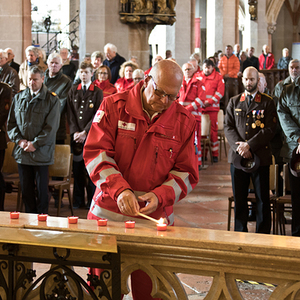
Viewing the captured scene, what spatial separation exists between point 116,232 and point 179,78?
869mm

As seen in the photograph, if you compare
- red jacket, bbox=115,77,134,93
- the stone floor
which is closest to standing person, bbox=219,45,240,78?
the stone floor

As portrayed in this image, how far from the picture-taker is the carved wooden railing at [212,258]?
77.2 inches

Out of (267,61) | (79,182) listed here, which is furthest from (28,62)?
(267,61)

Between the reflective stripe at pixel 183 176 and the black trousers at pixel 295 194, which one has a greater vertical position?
the reflective stripe at pixel 183 176

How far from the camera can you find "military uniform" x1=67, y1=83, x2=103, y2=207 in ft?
21.1

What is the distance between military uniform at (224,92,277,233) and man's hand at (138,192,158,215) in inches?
106

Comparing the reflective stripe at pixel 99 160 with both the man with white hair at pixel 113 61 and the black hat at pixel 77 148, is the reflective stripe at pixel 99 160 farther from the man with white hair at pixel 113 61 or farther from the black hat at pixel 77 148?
the man with white hair at pixel 113 61

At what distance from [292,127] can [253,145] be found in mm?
458

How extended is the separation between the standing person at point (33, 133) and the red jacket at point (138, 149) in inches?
113

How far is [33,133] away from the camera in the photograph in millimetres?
5508

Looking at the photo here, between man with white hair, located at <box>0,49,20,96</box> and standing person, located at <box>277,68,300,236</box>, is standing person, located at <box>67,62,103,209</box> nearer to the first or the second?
man with white hair, located at <box>0,49,20,96</box>

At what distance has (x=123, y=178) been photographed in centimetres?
257

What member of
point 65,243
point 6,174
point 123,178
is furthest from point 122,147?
point 6,174

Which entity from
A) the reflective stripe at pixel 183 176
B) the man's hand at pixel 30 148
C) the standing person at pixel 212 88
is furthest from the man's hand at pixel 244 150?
the standing person at pixel 212 88
